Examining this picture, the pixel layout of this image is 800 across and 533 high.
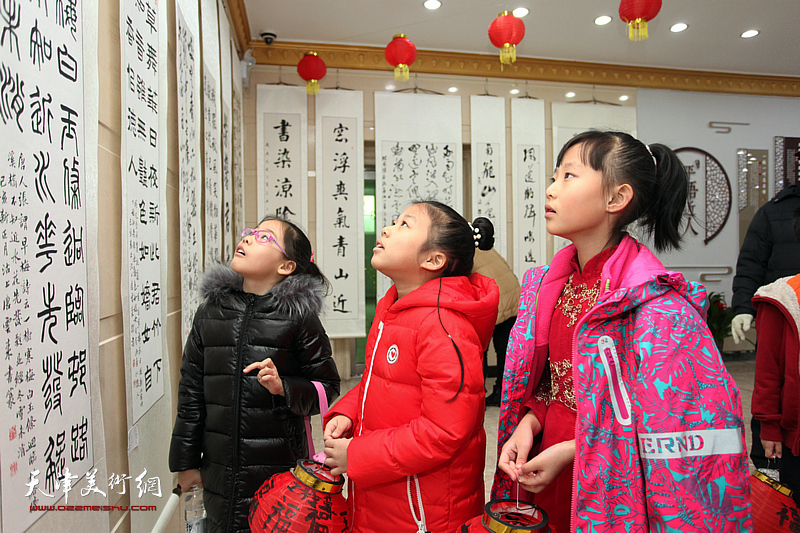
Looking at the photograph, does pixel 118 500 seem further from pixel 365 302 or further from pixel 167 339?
pixel 365 302

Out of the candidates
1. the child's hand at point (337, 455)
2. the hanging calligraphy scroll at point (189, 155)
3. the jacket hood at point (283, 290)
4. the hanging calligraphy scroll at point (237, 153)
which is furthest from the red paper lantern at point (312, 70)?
the child's hand at point (337, 455)

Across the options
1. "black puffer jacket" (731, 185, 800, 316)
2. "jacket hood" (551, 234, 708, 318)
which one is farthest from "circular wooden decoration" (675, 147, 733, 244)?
"jacket hood" (551, 234, 708, 318)

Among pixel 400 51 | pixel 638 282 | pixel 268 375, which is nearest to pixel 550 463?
pixel 638 282

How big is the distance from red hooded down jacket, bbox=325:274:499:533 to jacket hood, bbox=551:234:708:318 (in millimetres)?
275

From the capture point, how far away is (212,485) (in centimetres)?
127

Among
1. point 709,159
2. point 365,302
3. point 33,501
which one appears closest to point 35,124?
point 33,501

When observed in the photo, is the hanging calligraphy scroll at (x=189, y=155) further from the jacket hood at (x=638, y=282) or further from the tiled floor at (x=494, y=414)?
the jacket hood at (x=638, y=282)

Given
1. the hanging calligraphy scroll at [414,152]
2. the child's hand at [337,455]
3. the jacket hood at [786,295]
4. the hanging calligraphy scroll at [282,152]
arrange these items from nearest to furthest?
1. the child's hand at [337,455]
2. the jacket hood at [786,295]
3. the hanging calligraphy scroll at [282,152]
4. the hanging calligraphy scroll at [414,152]

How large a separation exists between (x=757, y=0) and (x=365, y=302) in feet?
11.7

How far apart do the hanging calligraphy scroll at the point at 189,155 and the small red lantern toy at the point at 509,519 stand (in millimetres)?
1408

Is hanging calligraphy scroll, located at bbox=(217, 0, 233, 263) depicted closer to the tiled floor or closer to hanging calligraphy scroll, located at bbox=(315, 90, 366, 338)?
hanging calligraphy scroll, located at bbox=(315, 90, 366, 338)

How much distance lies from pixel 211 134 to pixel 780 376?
248 centimetres

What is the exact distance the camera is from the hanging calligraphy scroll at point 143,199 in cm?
131

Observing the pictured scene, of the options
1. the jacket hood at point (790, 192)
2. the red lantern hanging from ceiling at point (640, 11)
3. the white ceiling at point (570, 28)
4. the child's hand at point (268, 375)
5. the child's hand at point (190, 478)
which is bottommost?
the child's hand at point (190, 478)
